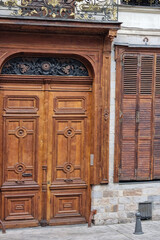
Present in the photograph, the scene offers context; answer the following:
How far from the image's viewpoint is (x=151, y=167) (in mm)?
10789

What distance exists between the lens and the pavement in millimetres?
9508

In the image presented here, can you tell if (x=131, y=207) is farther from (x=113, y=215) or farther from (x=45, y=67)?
(x=45, y=67)

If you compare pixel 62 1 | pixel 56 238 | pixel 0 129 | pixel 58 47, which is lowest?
pixel 56 238

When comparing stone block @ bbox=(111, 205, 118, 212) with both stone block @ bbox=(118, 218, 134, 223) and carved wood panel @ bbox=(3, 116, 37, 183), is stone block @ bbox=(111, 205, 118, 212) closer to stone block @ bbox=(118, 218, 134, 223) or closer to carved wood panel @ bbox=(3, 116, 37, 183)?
stone block @ bbox=(118, 218, 134, 223)

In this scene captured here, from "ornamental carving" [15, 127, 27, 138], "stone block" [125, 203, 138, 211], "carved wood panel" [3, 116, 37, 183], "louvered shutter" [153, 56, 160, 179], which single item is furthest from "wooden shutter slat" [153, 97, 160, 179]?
"ornamental carving" [15, 127, 27, 138]

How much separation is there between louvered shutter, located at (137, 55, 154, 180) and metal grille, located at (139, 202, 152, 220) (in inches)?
23.3

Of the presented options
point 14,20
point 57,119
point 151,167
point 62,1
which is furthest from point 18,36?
point 151,167

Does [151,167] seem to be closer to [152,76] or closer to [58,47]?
[152,76]

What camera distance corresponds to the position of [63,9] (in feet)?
32.0

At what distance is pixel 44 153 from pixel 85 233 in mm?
1884

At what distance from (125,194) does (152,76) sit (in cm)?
268

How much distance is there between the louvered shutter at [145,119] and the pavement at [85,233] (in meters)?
1.20

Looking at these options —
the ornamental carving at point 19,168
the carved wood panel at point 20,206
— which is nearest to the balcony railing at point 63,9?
the ornamental carving at point 19,168

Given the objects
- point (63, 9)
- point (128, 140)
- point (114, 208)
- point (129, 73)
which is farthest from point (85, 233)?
point (63, 9)
